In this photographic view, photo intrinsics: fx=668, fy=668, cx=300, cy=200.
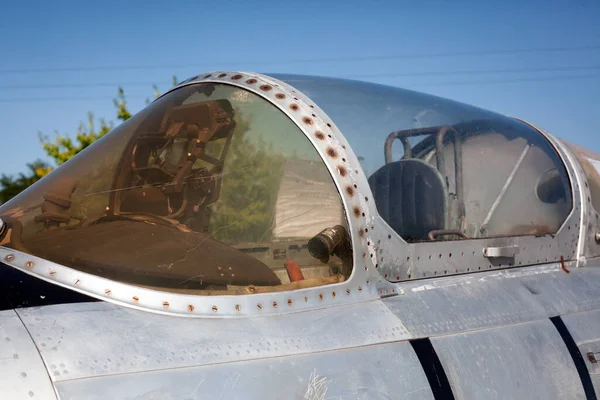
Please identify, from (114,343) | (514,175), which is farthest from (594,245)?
(114,343)

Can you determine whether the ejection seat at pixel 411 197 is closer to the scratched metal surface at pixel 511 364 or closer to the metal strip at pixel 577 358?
the scratched metal surface at pixel 511 364

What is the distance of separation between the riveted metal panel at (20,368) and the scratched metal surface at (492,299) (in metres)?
1.34

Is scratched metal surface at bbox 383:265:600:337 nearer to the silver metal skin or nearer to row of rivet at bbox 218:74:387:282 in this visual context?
the silver metal skin

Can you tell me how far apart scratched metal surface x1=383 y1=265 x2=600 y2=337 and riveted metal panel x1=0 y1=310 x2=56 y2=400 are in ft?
4.38

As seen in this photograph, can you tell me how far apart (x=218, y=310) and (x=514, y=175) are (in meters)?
2.07

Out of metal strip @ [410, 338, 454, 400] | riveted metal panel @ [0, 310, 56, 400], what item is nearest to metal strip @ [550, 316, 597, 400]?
metal strip @ [410, 338, 454, 400]

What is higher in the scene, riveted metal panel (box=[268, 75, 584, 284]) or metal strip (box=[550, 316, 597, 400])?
riveted metal panel (box=[268, 75, 584, 284])

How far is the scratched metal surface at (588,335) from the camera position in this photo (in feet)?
9.88

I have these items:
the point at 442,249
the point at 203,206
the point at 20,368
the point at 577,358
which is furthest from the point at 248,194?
the point at 577,358

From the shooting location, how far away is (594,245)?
3.84 meters

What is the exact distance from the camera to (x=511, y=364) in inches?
107

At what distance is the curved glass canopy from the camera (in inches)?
116

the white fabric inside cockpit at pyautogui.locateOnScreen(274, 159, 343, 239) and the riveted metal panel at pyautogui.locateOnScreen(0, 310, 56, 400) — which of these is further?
the white fabric inside cockpit at pyautogui.locateOnScreen(274, 159, 343, 239)

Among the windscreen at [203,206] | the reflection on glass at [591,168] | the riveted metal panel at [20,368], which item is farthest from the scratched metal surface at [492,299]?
the riveted metal panel at [20,368]
